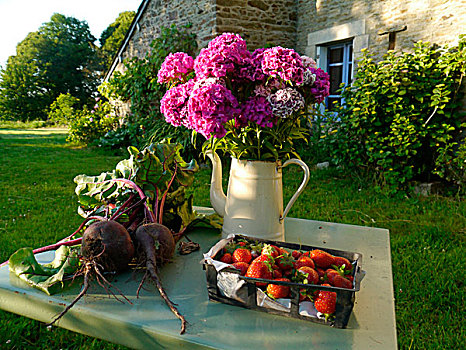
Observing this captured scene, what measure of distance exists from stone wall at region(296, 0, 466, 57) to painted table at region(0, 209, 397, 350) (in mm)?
4611

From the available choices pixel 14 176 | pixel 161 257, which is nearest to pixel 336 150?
pixel 161 257

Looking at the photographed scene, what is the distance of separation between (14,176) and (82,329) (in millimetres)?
5769

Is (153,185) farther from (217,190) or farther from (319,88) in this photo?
(319,88)

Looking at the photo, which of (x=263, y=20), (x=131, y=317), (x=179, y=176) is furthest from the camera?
(x=263, y=20)

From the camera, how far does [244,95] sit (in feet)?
4.21

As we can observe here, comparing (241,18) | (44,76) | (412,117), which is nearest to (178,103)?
(412,117)

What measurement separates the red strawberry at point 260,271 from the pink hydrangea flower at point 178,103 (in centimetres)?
53

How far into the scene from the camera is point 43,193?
4770 millimetres

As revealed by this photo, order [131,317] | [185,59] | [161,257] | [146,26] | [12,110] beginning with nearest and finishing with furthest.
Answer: [131,317] → [161,257] → [185,59] → [146,26] → [12,110]

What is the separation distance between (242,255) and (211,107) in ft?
1.48

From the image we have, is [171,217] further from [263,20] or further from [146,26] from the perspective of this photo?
[146,26]

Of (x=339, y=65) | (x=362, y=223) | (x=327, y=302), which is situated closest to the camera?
(x=327, y=302)

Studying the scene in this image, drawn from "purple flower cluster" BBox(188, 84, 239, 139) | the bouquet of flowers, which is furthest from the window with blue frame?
"purple flower cluster" BBox(188, 84, 239, 139)

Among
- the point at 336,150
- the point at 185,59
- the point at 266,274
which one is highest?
the point at 185,59
